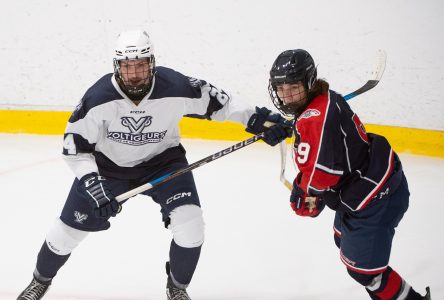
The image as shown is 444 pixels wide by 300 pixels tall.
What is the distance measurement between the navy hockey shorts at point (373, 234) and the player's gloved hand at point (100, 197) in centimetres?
84

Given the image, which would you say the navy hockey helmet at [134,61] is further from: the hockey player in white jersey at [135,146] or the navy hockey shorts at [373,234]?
the navy hockey shorts at [373,234]

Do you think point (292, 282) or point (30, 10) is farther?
point (30, 10)

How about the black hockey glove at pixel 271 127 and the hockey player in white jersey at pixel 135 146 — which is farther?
the black hockey glove at pixel 271 127

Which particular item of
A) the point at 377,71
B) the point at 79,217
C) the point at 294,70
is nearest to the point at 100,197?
the point at 79,217

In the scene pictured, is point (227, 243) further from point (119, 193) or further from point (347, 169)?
point (347, 169)

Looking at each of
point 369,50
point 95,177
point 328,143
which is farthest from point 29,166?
A: point 328,143

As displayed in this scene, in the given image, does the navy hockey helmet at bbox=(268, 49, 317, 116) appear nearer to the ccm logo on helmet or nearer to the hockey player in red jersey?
the hockey player in red jersey

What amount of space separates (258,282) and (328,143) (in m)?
1.07

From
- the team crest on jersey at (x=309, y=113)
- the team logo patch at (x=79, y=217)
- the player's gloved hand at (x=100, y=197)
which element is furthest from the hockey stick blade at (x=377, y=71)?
the team logo patch at (x=79, y=217)

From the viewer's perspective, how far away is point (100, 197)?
208 cm

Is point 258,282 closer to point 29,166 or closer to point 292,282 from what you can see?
point 292,282

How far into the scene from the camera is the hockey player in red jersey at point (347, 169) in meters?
1.78

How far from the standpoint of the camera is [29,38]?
451cm

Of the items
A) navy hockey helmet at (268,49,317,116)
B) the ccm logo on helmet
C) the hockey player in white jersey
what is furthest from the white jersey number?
the ccm logo on helmet
